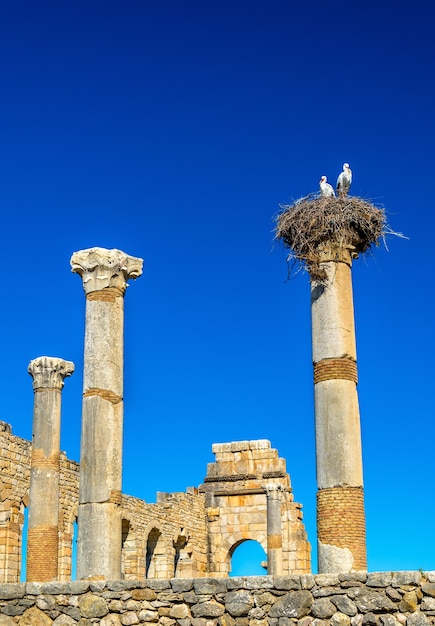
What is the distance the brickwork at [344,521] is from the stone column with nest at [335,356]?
0.01 metres

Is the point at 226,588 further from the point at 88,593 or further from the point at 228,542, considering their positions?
the point at 228,542

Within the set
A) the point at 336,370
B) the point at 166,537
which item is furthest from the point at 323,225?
the point at 166,537

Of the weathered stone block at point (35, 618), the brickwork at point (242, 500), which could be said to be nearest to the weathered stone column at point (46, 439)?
the weathered stone block at point (35, 618)

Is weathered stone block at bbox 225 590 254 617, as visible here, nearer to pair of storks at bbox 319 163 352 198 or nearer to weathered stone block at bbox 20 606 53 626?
weathered stone block at bbox 20 606 53 626

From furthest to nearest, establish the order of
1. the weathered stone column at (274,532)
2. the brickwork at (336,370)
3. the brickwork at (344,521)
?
the weathered stone column at (274,532), the brickwork at (336,370), the brickwork at (344,521)

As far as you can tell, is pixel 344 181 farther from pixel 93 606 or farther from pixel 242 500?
pixel 242 500

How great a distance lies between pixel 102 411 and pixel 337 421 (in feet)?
11.3

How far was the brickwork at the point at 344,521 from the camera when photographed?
11633 millimetres

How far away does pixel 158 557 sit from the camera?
27.5 metres

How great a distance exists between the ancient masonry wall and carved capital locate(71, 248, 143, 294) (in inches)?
173

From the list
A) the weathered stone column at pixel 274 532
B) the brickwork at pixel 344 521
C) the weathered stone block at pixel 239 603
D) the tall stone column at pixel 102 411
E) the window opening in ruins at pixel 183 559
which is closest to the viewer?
the weathered stone block at pixel 239 603

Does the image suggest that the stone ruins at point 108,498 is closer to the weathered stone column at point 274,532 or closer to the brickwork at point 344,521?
the weathered stone column at point 274,532

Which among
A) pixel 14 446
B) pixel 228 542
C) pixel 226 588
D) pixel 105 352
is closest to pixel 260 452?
pixel 228 542

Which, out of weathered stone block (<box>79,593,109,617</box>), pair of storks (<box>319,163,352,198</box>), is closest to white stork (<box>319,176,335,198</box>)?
pair of storks (<box>319,163,352,198</box>)
